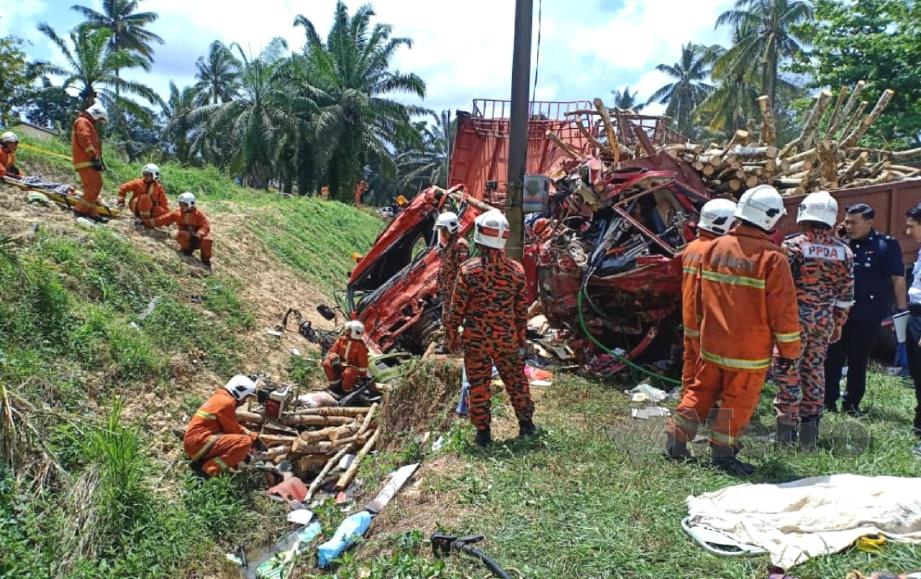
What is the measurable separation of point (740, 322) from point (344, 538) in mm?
2726

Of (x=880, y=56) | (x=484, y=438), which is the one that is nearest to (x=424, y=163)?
(x=880, y=56)

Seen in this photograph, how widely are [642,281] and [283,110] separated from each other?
22.2 meters

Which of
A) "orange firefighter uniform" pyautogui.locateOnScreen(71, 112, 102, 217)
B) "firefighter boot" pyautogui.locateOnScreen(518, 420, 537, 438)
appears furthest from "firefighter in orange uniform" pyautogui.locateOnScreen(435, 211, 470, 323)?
"orange firefighter uniform" pyautogui.locateOnScreen(71, 112, 102, 217)

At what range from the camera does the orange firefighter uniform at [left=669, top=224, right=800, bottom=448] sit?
3756mm

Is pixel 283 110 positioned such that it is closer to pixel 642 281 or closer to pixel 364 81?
pixel 364 81

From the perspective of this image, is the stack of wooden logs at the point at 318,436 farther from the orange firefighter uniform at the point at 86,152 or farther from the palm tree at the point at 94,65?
the palm tree at the point at 94,65

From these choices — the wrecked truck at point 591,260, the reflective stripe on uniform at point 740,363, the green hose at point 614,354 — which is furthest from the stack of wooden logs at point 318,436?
the reflective stripe on uniform at point 740,363

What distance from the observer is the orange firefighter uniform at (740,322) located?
12.3ft

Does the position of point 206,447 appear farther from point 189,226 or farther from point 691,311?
point 189,226

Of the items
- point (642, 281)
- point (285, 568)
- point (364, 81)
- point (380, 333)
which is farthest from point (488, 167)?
point (364, 81)

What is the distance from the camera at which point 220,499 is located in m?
5.93

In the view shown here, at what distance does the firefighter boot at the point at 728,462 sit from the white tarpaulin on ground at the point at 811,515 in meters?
0.45

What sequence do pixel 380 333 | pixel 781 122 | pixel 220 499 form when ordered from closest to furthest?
1. pixel 220 499
2. pixel 380 333
3. pixel 781 122

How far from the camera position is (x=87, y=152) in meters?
9.22
